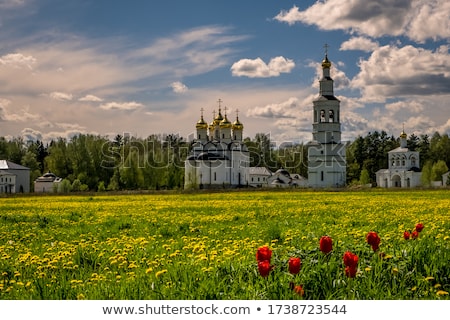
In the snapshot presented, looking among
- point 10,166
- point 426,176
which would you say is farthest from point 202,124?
point 426,176

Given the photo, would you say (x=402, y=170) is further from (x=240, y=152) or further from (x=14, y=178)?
(x=14, y=178)

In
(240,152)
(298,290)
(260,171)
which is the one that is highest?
Result: (240,152)

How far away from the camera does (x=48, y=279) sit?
20.8 feet

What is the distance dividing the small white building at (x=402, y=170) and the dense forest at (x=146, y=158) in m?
1.01

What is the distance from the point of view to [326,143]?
7062 cm

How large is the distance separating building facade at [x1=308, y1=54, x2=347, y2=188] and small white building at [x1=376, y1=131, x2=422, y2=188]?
651 centimetres

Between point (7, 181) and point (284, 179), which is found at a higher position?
point (7, 181)

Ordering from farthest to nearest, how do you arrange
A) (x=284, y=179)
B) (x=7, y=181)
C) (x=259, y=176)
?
(x=259, y=176), (x=284, y=179), (x=7, y=181)

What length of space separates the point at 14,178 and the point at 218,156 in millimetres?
24545

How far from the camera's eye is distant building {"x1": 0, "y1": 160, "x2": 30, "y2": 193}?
5842 cm
